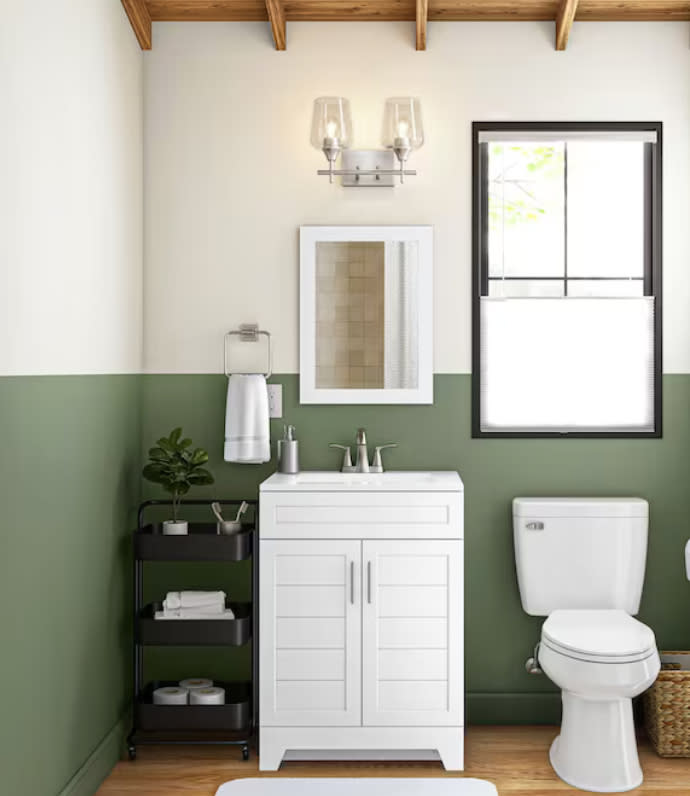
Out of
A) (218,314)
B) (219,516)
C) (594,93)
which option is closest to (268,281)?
(218,314)

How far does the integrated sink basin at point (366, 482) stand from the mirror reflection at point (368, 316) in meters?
0.34

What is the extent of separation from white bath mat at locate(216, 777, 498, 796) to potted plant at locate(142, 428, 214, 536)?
2.86 ft

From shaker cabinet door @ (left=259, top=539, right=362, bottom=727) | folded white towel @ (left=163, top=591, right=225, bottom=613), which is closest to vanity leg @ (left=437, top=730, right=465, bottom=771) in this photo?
shaker cabinet door @ (left=259, top=539, right=362, bottom=727)

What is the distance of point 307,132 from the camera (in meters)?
3.25

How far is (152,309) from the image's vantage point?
10.8 ft

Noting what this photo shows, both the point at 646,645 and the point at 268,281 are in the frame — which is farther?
the point at 268,281

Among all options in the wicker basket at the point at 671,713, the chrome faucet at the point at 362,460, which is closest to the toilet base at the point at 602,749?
the wicker basket at the point at 671,713

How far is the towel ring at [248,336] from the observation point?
3248 mm

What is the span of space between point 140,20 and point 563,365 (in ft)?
6.79

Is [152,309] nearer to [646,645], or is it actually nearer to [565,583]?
[565,583]

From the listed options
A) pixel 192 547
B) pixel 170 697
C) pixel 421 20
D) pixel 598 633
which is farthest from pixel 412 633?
pixel 421 20

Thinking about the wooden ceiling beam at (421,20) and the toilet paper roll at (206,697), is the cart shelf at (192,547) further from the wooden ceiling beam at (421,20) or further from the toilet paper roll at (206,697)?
the wooden ceiling beam at (421,20)

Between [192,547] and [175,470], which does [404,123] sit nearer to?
[175,470]

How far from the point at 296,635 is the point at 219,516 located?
502mm
